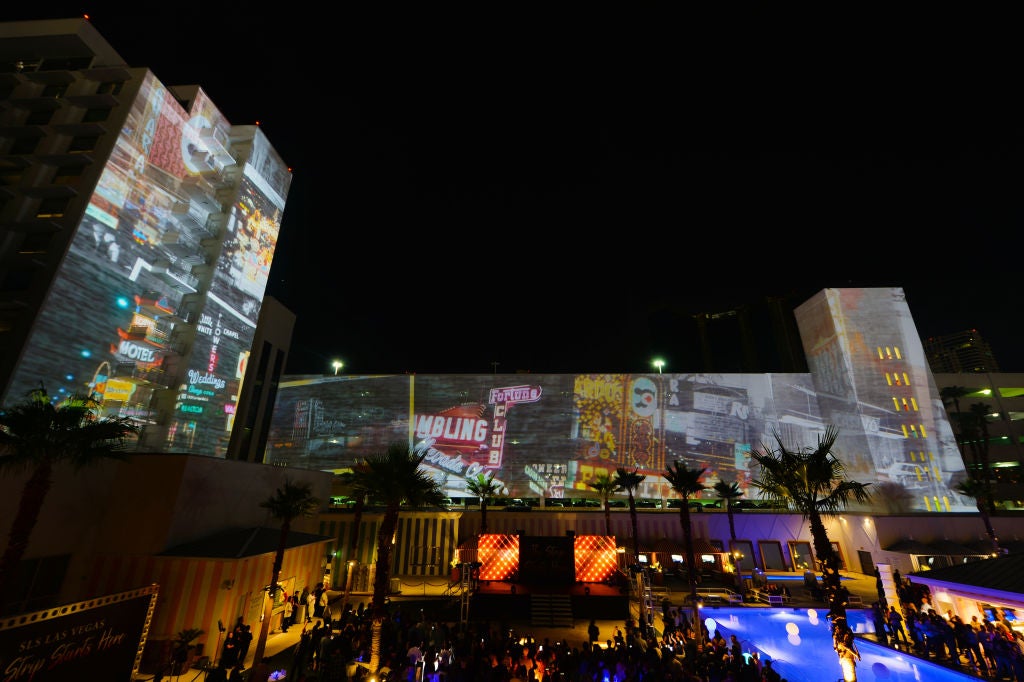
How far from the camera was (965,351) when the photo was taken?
463 feet

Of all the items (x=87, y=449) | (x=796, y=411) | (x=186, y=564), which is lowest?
(x=186, y=564)

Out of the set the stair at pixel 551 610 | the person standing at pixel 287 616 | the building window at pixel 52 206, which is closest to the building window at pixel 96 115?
the building window at pixel 52 206

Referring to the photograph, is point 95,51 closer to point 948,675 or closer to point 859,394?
point 948,675

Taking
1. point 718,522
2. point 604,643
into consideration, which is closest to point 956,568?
point 604,643

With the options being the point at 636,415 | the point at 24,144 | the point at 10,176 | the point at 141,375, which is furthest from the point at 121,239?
the point at 636,415

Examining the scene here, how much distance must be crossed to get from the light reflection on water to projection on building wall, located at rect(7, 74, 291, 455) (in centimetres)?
3506

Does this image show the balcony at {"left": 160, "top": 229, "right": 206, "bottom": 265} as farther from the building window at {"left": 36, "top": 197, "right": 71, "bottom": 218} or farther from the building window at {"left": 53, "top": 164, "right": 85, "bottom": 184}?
the building window at {"left": 53, "top": 164, "right": 85, "bottom": 184}

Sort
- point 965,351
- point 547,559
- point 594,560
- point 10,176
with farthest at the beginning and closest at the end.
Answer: point 965,351
point 10,176
point 547,559
point 594,560

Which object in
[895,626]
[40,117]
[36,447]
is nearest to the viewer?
[36,447]

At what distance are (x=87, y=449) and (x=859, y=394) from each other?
46552 millimetres

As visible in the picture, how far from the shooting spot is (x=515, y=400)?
3900 centimetres

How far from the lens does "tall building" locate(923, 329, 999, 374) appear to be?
5207 inches

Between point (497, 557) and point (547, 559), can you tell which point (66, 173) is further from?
point (547, 559)

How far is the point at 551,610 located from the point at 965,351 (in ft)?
630
